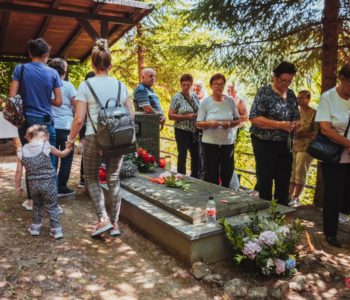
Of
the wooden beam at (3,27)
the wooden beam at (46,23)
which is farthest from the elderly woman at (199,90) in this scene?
the wooden beam at (3,27)

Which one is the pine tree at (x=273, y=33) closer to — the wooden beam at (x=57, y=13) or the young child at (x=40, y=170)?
the wooden beam at (x=57, y=13)

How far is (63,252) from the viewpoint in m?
3.46

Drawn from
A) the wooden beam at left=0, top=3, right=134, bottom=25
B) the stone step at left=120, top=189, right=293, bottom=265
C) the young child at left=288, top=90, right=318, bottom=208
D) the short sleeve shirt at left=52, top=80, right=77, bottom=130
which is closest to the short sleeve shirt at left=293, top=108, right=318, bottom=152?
the young child at left=288, top=90, right=318, bottom=208

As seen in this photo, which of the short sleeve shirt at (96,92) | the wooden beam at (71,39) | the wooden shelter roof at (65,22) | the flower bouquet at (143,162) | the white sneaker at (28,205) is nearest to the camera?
the short sleeve shirt at (96,92)

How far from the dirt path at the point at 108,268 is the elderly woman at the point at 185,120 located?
2.04 metres

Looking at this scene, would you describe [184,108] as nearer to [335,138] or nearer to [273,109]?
[273,109]

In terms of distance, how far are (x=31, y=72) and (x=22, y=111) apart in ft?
1.42

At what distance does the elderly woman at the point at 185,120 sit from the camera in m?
5.77

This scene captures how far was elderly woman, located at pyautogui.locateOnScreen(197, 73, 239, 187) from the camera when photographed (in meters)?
4.87

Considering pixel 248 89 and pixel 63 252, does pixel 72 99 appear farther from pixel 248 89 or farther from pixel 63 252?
pixel 248 89

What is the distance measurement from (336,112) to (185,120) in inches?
103

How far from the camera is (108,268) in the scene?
128 inches

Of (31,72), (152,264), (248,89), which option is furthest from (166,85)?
(152,264)

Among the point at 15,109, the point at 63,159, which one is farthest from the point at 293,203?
the point at 15,109
